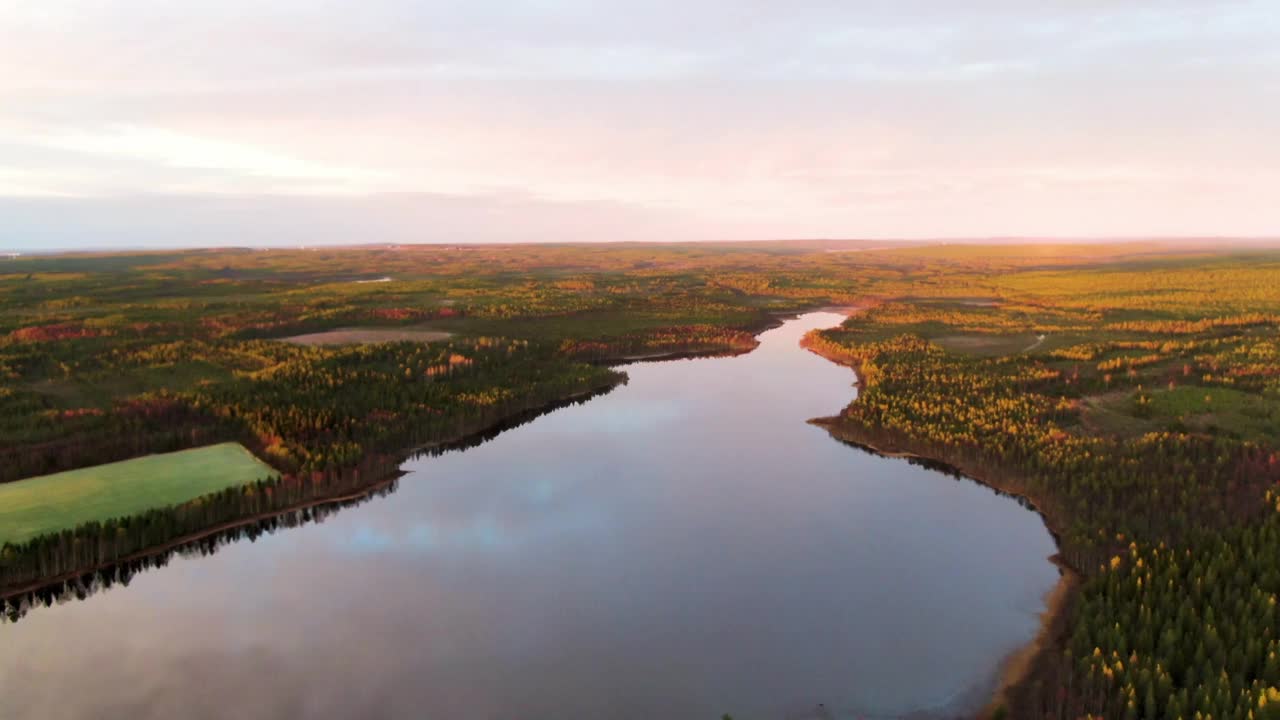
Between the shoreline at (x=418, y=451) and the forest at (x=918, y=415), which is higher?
the forest at (x=918, y=415)

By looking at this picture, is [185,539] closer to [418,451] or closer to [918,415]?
[418,451]

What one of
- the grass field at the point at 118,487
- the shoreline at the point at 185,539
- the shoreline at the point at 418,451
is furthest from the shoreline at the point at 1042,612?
the grass field at the point at 118,487

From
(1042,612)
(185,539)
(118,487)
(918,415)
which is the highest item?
(918,415)

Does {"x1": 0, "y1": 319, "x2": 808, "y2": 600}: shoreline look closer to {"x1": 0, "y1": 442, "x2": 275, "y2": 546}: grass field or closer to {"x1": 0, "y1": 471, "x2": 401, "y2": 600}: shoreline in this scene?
{"x1": 0, "y1": 471, "x2": 401, "y2": 600}: shoreline

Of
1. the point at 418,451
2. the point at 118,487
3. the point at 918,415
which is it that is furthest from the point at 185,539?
the point at 918,415

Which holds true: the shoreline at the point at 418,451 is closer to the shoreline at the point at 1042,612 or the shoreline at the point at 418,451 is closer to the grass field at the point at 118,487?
the grass field at the point at 118,487

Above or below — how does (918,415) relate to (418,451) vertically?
above
